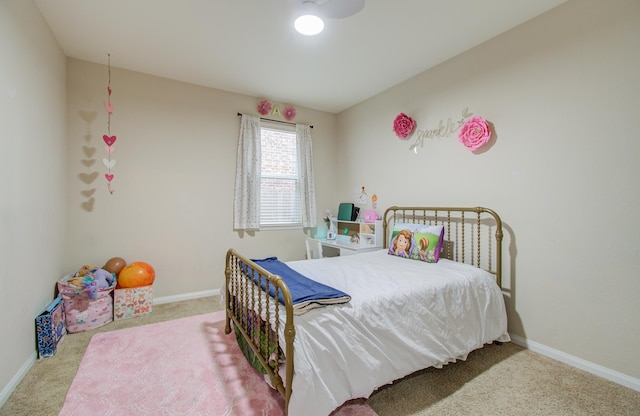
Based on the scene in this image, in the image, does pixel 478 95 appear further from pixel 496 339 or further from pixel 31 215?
pixel 31 215

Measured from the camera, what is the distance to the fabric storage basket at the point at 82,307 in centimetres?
260

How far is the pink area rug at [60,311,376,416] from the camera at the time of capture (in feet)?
5.44

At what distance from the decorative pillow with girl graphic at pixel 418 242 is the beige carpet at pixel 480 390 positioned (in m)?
0.87

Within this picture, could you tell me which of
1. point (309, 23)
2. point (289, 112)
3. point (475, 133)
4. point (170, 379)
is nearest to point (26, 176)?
point (170, 379)

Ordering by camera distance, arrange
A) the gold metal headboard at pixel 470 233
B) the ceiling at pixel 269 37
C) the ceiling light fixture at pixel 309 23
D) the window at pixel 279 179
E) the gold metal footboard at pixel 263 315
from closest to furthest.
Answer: the gold metal footboard at pixel 263 315, the ceiling light fixture at pixel 309 23, the ceiling at pixel 269 37, the gold metal headboard at pixel 470 233, the window at pixel 279 179

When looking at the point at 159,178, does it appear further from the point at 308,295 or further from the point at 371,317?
the point at 371,317

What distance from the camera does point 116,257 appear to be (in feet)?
10.4

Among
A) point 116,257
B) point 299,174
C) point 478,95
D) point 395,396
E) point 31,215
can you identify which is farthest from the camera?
point 299,174

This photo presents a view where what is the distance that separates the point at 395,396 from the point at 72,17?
Answer: 3.75 meters


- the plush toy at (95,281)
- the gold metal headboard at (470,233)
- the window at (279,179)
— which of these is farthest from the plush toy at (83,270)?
the gold metal headboard at (470,233)

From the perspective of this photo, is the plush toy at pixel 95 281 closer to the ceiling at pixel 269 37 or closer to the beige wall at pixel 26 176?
the beige wall at pixel 26 176

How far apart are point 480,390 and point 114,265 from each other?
3.49 meters

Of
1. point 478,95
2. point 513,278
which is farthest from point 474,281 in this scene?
point 478,95

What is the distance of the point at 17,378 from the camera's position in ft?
6.12
